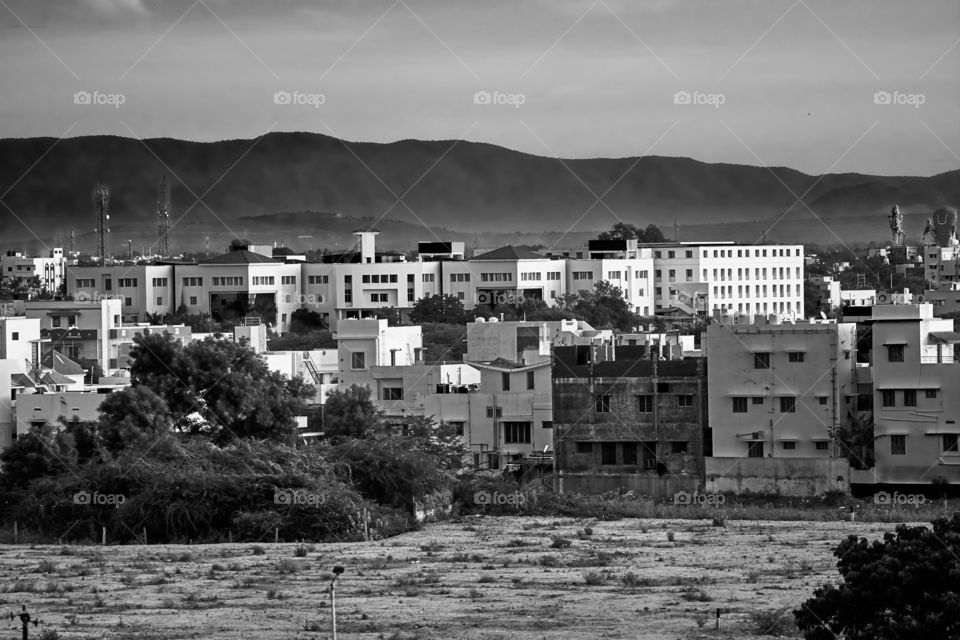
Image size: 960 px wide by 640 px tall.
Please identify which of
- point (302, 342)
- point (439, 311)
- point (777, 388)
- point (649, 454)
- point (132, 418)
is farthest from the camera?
point (439, 311)

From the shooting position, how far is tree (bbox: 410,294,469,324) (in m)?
99.6

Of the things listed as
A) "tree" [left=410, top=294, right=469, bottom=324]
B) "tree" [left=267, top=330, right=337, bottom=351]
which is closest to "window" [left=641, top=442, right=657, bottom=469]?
"tree" [left=267, top=330, right=337, bottom=351]

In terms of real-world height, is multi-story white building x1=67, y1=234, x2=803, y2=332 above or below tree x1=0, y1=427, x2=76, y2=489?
above

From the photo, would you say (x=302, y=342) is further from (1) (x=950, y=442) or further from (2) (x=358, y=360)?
(1) (x=950, y=442)

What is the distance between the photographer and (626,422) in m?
47.5

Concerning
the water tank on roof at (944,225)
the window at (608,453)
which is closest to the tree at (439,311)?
the window at (608,453)

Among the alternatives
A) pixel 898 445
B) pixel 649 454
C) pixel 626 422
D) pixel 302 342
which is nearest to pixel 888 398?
pixel 898 445

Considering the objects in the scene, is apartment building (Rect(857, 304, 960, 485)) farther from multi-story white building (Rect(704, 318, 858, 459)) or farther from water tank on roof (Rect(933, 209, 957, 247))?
water tank on roof (Rect(933, 209, 957, 247))

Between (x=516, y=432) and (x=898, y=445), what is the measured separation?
963 centimetres

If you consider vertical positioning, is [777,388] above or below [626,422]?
above

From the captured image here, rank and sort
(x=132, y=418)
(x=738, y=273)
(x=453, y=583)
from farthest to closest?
(x=738, y=273), (x=132, y=418), (x=453, y=583)

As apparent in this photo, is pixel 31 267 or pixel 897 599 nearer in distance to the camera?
pixel 897 599

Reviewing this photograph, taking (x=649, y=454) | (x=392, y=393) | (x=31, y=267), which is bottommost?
(x=649, y=454)

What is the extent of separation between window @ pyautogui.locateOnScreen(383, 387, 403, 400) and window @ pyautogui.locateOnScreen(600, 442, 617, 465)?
8408 millimetres
